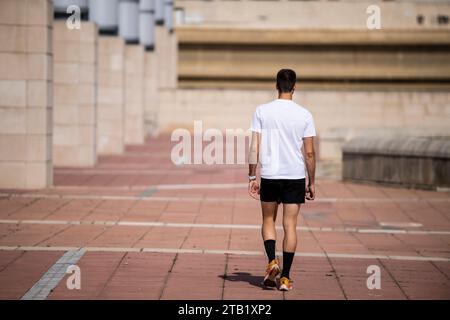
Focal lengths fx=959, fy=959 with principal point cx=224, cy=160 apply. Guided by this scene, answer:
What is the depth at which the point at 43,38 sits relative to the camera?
698 inches

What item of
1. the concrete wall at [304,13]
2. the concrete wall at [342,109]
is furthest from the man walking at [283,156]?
the concrete wall at [304,13]

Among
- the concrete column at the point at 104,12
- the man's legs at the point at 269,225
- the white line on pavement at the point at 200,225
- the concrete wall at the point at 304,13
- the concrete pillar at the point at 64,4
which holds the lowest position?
the white line on pavement at the point at 200,225

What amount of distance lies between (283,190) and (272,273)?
2.38 ft

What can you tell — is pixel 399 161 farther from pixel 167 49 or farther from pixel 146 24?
pixel 167 49

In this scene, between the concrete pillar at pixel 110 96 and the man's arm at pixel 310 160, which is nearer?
the man's arm at pixel 310 160

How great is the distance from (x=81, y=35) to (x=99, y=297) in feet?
53.7

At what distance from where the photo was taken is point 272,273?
827cm

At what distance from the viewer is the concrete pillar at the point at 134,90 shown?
33.2 meters

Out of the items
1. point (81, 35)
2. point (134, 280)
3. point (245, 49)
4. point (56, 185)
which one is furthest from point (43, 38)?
point (245, 49)

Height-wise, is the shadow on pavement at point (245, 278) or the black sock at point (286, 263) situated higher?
the black sock at point (286, 263)

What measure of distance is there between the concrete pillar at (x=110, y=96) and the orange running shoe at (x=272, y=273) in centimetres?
2072

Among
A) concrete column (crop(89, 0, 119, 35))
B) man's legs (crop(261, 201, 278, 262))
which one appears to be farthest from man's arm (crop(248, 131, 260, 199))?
concrete column (crop(89, 0, 119, 35))

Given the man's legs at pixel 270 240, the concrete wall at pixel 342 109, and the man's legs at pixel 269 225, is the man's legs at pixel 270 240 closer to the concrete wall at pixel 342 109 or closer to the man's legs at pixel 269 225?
the man's legs at pixel 269 225

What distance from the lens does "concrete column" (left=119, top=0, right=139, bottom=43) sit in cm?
3247
